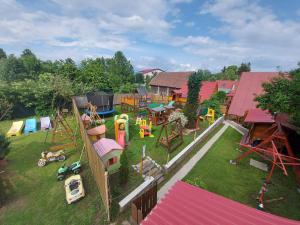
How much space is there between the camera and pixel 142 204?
6.13m

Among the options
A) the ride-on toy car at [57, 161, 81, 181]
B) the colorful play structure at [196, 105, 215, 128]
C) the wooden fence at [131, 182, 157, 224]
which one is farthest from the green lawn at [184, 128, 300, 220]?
the colorful play structure at [196, 105, 215, 128]

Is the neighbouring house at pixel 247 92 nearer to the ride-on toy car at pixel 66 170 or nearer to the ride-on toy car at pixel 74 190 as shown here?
the ride-on toy car at pixel 66 170

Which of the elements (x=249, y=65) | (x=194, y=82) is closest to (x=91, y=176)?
(x=194, y=82)

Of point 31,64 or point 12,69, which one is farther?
point 31,64

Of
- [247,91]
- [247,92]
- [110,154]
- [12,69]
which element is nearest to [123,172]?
[110,154]

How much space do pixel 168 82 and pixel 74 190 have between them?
3132cm

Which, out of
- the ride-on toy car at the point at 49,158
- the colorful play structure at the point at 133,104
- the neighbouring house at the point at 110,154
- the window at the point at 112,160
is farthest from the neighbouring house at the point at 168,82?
the ride-on toy car at the point at 49,158

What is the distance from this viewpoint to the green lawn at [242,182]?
7.60 metres

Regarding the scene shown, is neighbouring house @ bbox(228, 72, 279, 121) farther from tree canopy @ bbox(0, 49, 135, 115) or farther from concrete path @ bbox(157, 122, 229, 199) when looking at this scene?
tree canopy @ bbox(0, 49, 135, 115)

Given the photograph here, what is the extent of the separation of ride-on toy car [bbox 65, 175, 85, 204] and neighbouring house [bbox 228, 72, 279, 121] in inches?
623

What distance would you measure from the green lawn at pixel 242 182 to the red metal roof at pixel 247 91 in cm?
737

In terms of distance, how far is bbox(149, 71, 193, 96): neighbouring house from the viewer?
111 feet

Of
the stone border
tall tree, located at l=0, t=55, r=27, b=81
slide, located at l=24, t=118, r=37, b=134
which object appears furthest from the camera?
tall tree, located at l=0, t=55, r=27, b=81

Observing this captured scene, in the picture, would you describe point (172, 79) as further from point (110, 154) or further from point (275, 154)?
point (275, 154)
